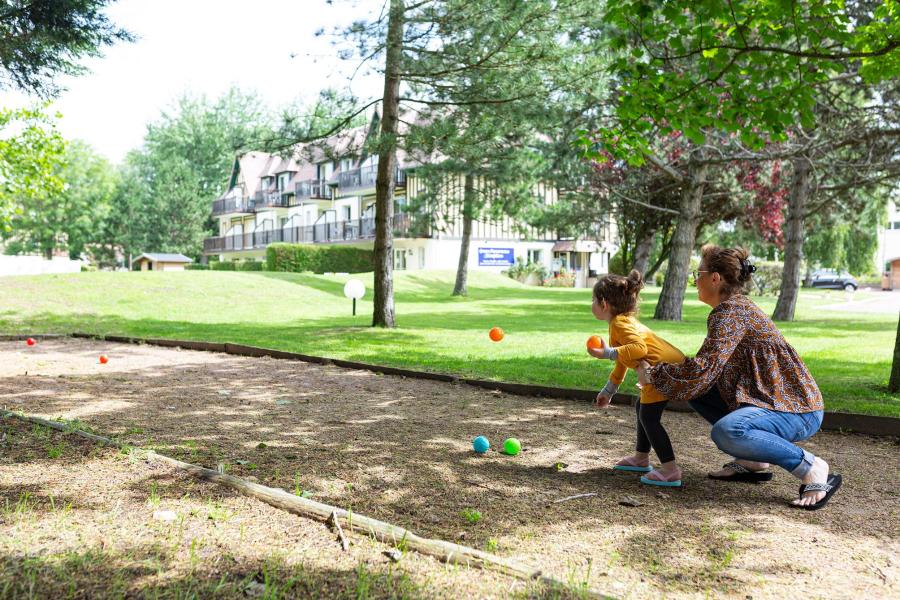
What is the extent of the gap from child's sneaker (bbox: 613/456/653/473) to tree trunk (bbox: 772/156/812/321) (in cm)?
1648

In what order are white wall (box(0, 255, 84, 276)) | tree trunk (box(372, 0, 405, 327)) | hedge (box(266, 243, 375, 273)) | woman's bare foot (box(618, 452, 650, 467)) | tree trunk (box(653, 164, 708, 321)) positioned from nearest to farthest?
woman's bare foot (box(618, 452, 650, 467)) < tree trunk (box(372, 0, 405, 327)) < tree trunk (box(653, 164, 708, 321)) < white wall (box(0, 255, 84, 276)) < hedge (box(266, 243, 375, 273))

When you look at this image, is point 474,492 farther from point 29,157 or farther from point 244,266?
point 244,266

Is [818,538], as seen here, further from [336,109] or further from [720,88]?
[336,109]

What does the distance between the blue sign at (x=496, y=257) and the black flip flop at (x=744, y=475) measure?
41.4 metres

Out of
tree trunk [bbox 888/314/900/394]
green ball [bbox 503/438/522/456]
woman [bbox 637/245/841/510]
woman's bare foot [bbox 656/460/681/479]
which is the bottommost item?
green ball [bbox 503/438/522/456]

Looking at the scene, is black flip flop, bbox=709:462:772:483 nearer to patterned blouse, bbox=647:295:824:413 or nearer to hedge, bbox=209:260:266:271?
patterned blouse, bbox=647:295:824:413

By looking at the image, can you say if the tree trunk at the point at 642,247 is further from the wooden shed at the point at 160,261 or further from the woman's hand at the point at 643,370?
the wooden shed at the point at 160,261

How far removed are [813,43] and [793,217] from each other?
42.9ft

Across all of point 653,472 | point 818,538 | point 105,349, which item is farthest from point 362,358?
point 818,538

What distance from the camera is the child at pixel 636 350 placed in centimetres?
422

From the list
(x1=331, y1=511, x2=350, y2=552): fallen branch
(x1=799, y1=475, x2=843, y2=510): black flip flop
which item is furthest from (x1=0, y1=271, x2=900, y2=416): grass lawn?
(x1=331, y1=511, x2=350, y2=552): fallen branch

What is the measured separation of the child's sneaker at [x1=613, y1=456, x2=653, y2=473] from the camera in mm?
4742

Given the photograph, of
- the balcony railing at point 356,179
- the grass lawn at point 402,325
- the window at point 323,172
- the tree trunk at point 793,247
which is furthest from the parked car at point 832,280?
the window at point 323,172

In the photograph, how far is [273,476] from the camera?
4352mm
